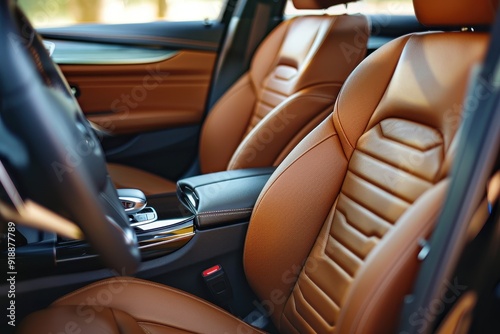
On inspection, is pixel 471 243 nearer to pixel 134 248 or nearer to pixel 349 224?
pixel 349 224

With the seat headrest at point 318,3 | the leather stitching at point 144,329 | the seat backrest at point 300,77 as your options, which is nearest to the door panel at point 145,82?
the seat backrest at point 300,77

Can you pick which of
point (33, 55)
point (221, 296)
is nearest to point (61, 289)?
point (221, 296)

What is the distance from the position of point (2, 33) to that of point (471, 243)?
2.56 ft

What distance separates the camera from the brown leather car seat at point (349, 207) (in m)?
1.00

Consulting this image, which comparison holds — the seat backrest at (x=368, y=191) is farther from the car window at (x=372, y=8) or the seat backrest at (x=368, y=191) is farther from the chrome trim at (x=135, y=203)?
the car window at (x=372, y=8)

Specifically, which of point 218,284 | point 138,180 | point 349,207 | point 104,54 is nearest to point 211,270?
point 218,284

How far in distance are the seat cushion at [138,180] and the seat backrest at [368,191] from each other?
68 cm

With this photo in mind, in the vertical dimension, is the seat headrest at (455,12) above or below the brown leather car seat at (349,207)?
above

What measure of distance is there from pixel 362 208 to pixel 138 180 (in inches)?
40.3

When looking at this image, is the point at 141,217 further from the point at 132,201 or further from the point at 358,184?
the point at 358,184

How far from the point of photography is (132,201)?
4.61 ft

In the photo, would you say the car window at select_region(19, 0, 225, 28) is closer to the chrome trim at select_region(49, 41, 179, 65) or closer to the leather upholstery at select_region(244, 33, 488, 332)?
the chrome trim at select_region(49, 41, 179, 65)

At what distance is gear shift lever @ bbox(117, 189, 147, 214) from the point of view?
139 cm

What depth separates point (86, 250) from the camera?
3.98ft
